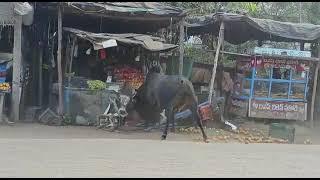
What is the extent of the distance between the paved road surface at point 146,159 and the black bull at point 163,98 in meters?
1.45

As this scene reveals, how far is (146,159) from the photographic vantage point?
8664 millimetres

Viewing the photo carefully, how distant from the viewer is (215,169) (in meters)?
8.18

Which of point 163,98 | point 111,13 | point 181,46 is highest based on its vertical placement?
point 111,13

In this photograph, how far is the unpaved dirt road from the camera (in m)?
7.59

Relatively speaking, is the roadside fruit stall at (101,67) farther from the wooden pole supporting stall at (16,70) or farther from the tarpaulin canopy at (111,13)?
the wooden pole supporting stall at (16,70)

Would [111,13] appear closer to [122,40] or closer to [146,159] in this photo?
[122,40]

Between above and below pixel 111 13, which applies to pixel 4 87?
below

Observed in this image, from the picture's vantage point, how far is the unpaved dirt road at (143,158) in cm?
759

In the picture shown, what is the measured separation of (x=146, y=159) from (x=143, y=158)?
0.31 feet

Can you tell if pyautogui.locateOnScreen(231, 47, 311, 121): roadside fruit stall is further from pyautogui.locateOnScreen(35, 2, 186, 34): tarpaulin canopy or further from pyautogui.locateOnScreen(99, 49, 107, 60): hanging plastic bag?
pyautogui.locateOnScreen(99, 49, 107, 60): hanging plastic bag

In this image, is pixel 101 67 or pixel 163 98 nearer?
pixel 163 98

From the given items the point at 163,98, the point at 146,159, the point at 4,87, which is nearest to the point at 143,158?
the point at 146,159

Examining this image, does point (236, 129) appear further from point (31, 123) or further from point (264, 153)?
point (31, 123)

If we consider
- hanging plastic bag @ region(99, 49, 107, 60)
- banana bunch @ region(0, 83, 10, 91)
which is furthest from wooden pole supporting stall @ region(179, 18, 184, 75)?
banana bunch @ region(0, 83, 10, 91)
